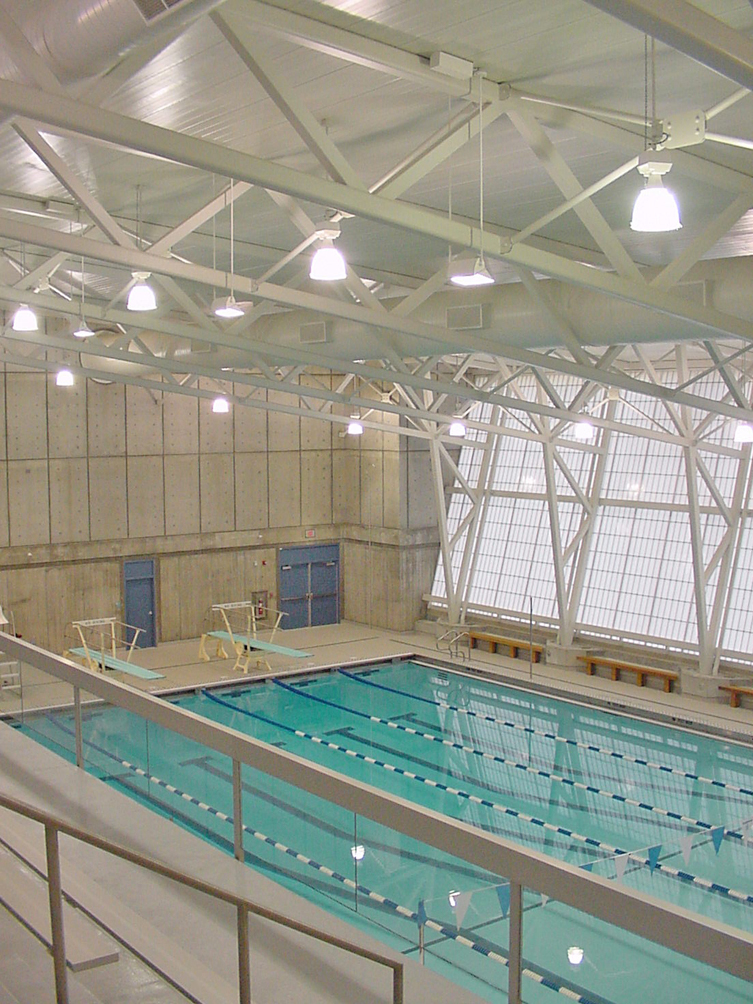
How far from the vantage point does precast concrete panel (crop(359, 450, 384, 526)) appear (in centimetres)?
2803

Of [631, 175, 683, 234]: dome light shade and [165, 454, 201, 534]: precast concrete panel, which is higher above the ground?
[631, 175, 683, 234]: dome light shade

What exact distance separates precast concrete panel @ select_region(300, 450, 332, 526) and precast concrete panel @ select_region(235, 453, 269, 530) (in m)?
1.21

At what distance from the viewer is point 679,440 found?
20109 mm

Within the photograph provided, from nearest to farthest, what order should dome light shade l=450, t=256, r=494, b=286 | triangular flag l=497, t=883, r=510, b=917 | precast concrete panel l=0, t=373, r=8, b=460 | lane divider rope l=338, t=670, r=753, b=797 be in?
triangular flag l=497, t=883, r=510, b=917, dome light shade l=450, t=256, r=494, b=286, lane divider rope l=338, t=670, r=753, b=797, precast concrete panel l=0, t=373, r=8, b=460

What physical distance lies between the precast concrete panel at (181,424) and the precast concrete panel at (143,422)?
0.64 ft

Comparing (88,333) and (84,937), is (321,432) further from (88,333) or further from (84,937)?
(84,937)

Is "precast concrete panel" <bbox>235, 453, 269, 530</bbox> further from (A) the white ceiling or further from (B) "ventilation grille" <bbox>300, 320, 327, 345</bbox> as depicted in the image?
(A) the white ceiling

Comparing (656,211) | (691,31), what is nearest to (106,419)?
(656,211)

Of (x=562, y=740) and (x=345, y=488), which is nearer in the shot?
(x=562, y=740)

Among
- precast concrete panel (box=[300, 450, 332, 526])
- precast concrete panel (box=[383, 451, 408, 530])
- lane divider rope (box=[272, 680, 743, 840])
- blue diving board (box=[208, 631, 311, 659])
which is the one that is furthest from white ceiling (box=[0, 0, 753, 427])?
precast concrete panel (box=[300, 450, 332, 526])

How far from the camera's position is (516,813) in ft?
47.5

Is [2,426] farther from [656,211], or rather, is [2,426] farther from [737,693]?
[656,211]

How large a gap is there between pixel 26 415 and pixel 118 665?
640 cm

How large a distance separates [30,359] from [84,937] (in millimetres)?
15919
